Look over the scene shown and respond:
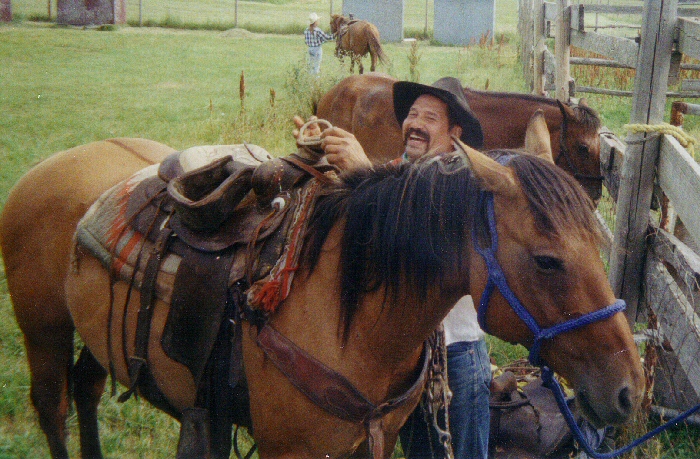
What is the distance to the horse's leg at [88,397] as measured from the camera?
316 centimetres

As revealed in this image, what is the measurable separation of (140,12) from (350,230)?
2099 centimetres

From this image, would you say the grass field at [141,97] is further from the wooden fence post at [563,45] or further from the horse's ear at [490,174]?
the wooden fence post at [563,45]

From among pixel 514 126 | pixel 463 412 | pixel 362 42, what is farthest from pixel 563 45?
pixel 362 42

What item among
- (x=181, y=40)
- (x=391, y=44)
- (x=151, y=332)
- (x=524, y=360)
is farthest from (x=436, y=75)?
(x=151, y=332)

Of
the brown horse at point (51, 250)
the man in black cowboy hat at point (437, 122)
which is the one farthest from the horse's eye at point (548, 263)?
the brown horse at point (51, 250)

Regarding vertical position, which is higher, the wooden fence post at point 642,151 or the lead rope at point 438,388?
the wooden fence post at point 642,151

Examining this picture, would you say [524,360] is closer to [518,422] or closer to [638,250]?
[518,422]

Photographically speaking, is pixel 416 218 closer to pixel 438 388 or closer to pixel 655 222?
pixel 438 388

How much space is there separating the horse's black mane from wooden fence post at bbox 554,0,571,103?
4224mm

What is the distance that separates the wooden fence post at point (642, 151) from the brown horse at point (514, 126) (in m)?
2.01

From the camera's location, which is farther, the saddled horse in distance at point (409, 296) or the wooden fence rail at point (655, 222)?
the wooden fence rail at point (655, 222)

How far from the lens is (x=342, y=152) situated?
2.11 meters

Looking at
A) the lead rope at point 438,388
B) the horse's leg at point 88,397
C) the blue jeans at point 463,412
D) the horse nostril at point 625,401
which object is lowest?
the horse's leg at point 88,397

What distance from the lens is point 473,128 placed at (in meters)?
2.92
